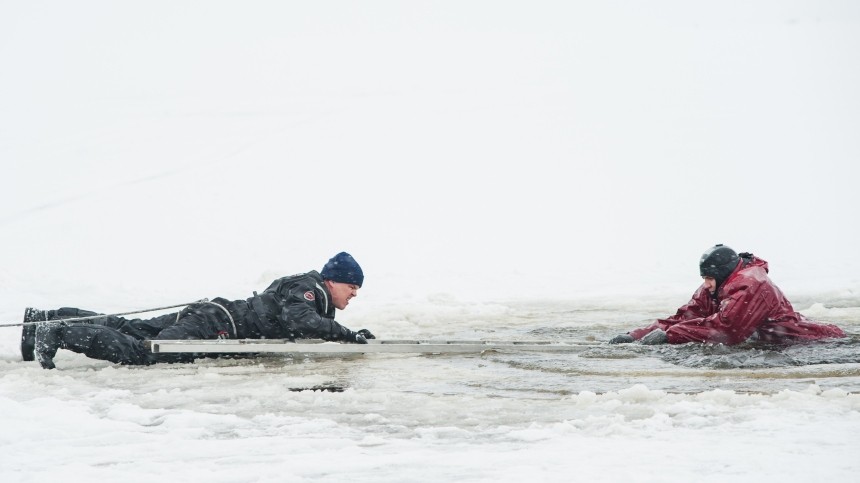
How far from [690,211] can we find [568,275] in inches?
184

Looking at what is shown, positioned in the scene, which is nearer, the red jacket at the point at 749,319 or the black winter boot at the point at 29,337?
the black winter boot at the point at 29,337

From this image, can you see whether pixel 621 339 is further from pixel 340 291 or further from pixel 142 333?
pixel 142 333

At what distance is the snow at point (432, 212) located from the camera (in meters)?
4.21

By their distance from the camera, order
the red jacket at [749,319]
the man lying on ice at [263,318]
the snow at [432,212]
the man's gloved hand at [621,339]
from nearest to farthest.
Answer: the snow at [432,212] → the man lying on ice at [263,318] → the red jacket at [749,319] → the man's gloved hand at [621,339]

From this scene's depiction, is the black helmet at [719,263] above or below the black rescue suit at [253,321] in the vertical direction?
above

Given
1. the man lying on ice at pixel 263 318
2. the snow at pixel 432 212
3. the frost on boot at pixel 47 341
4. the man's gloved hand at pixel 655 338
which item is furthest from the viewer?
the man's gloved hand at pixel 655 338

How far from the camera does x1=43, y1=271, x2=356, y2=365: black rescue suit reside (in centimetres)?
663

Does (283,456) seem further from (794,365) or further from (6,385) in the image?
(794,365)

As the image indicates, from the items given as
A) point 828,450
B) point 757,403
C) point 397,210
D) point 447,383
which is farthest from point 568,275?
point 828,450

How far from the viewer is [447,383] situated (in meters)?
5.72

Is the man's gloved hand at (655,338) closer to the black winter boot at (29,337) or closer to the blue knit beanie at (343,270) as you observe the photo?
the blue knit beanie at (343,270)

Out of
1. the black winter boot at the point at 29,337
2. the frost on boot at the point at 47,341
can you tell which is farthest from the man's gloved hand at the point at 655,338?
the black winter boot at the point at 29,337

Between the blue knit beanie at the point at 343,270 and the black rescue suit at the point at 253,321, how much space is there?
0.37 ft

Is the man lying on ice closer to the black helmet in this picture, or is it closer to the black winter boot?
the black winter boot
